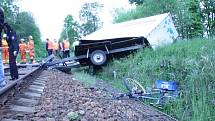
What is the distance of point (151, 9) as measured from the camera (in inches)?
1008

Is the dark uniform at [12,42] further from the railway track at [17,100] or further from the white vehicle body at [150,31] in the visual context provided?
the white vehicle body at [150,31]

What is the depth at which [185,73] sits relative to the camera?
10273 millimetres

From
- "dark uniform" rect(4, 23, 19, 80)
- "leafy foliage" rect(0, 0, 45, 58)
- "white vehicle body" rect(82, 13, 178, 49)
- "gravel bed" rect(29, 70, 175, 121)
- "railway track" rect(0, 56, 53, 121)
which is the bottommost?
"gravel bed" rect(29, 70, 175, 121)

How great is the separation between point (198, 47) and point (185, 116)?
20.5ft

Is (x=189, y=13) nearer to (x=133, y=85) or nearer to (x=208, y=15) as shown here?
(x=208, y=15)

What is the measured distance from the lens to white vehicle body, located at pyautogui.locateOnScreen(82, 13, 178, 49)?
16812 millimetres

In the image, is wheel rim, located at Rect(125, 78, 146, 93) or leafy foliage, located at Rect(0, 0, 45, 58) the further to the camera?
leafy foliage, located at Rect(0, 0, 45, 58)

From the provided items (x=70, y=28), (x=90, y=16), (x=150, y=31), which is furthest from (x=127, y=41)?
(x=70, y=28)

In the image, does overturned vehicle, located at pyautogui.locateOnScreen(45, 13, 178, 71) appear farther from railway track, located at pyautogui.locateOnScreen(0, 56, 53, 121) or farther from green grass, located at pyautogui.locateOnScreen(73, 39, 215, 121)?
railway track, located at pyautogui.locateOnScreen(0, 56, 53, 121)

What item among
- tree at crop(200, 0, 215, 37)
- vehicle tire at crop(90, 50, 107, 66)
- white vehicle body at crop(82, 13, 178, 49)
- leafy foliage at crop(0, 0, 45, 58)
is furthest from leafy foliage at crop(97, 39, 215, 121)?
leafy foliage at crop(0, 0, 45, 58)

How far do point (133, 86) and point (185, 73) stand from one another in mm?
1527

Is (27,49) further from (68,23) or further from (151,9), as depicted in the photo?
(68,23)

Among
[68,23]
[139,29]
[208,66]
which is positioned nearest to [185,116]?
[208,66]

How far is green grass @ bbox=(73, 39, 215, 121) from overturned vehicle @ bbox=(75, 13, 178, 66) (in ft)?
2.36
